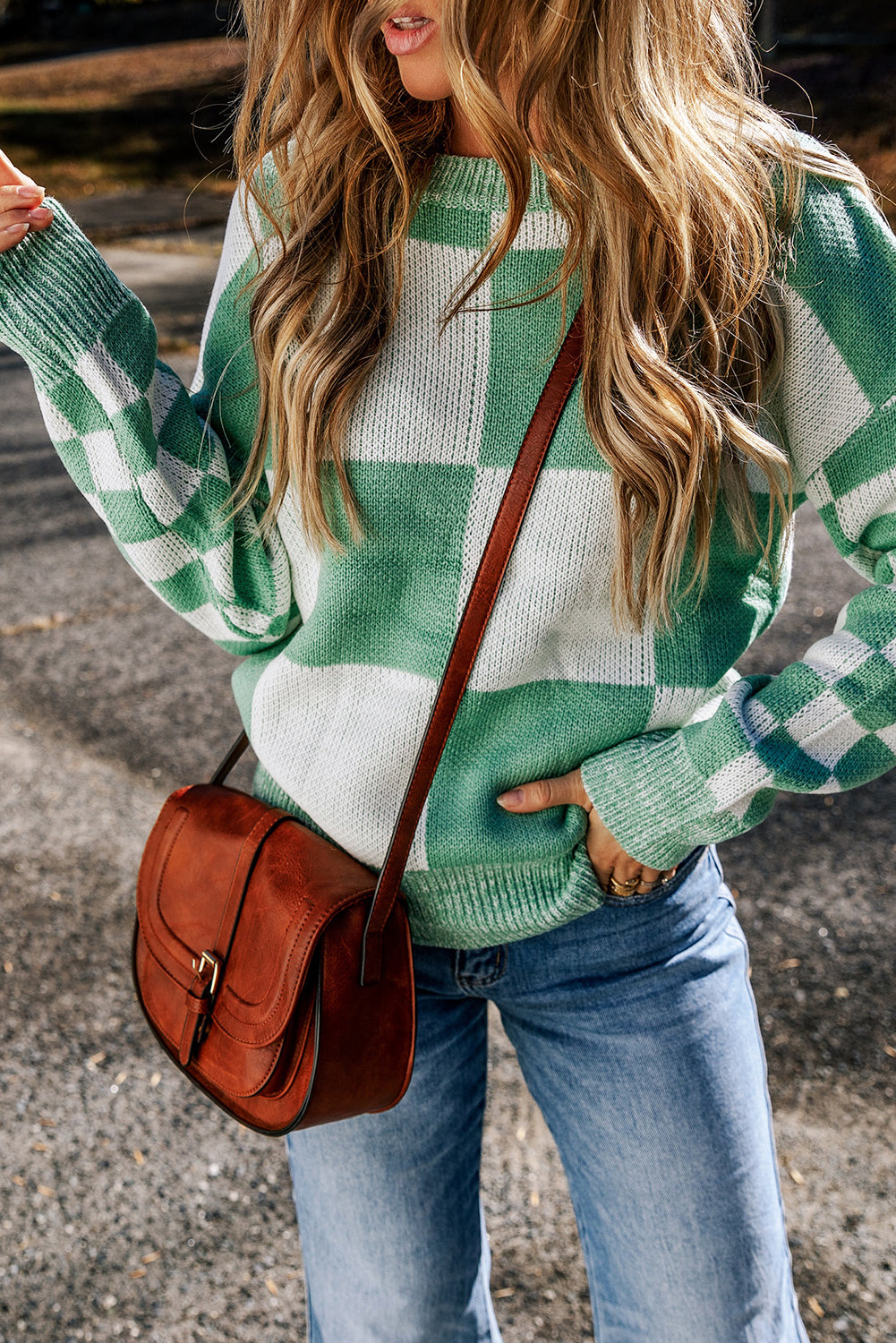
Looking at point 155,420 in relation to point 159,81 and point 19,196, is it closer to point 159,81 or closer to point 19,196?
point 19,196

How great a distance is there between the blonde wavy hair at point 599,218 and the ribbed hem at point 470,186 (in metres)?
0.02

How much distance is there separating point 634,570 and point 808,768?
0.32 meters

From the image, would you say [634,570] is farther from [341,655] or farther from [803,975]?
[803,975]

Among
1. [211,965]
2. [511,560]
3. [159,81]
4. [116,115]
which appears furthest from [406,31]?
[159,81]

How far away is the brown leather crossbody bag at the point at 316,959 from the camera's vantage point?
1387 mm

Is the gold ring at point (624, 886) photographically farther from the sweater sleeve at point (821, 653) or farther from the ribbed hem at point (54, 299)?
the ribbed hem at point (54, 299)

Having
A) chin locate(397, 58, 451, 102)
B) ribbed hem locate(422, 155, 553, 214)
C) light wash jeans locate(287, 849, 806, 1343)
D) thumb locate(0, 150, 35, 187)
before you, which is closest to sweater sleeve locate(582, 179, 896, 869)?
light wash jeans locate(287, 849, 806, 1343)

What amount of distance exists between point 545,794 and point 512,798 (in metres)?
0.04

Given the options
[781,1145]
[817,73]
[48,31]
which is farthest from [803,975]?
[48,31]

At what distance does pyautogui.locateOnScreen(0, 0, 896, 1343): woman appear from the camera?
4.55 feet

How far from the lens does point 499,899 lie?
1506 mm

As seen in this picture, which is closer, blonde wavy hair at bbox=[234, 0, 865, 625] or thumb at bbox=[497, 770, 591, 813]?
blonde wavy hair at bbox=[234, 0, 865, 625]

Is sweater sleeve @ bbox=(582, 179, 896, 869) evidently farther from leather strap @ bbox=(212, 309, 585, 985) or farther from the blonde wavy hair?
leather strap @ bbox=(212, 309, 585, 985)

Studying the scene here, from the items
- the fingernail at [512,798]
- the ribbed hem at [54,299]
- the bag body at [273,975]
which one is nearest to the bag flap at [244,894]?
the bag body at [273,975]
